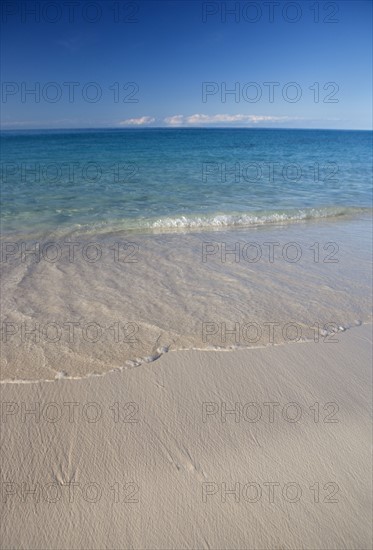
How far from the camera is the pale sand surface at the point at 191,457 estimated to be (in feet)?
6.55

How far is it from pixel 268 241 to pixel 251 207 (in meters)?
2.94

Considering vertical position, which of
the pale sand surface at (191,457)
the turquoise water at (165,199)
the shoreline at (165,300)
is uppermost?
the turquoise water at (165,199)

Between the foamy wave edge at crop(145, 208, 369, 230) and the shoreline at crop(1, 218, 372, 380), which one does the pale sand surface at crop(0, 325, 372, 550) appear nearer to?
the shoreline at crop(1, 218, 372, 380)

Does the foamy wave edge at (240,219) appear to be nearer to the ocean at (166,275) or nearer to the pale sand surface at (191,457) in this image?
the ocean at (166,275)

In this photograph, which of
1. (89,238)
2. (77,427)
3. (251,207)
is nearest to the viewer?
(77,427)

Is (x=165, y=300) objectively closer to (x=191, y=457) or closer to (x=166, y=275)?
(x=166, y=275)

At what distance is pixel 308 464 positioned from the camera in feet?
7.89

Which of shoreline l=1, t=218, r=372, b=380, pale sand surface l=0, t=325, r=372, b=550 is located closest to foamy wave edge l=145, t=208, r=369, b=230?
shoreline l=1, t=218, r=372, b=380

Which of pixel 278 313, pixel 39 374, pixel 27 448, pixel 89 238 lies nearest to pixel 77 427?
pixel 27 448

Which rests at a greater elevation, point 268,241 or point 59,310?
point 268,241

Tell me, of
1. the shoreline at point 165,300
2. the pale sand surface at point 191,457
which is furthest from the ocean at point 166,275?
the pale sand surface at point 191,457

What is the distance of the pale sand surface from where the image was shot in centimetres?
200

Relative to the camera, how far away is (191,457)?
241 centimetres

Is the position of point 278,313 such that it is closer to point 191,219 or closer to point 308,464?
point 308,464
